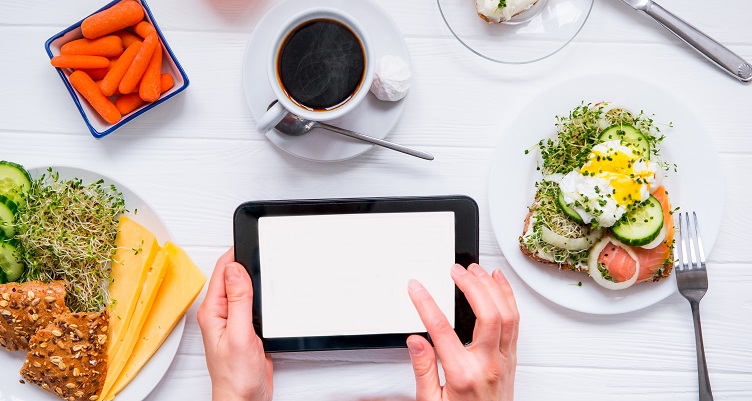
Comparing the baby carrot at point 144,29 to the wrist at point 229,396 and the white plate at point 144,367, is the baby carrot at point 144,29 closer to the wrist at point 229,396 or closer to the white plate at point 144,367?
the white plate at point 144,367

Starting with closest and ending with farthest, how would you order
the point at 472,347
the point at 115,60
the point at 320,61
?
the point at 472,347
the point at 320,61
the point at 115,60

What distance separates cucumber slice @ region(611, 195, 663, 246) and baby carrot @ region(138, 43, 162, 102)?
103 cm

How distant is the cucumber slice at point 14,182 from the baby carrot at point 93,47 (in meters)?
0.28

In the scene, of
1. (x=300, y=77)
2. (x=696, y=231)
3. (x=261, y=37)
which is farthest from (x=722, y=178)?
(x=261, y=37)

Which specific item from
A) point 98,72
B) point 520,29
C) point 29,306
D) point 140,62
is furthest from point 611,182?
point 29,306

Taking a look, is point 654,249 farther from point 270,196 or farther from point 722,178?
point 270,196

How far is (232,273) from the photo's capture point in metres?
1.17

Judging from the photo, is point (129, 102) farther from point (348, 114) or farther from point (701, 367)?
point (701, 367)

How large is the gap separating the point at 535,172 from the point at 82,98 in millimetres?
1024

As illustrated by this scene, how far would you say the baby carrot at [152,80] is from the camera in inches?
50.8

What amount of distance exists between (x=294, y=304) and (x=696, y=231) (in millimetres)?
906

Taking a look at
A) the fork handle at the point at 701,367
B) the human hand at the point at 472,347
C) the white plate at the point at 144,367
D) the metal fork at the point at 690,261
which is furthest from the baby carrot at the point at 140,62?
the fork handle at the point at 701,367

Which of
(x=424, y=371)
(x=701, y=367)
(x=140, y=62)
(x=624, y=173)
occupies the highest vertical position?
(x=140, y=62)

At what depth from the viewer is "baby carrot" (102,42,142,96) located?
1.30m
